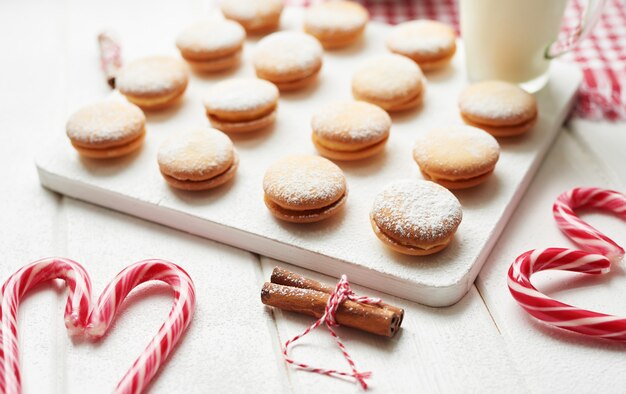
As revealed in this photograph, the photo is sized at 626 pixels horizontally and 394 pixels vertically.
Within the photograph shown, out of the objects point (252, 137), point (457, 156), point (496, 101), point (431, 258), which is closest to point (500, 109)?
point (496, 101)

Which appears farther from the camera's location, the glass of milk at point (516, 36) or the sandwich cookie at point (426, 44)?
the sandwich cookie at point (426, 44)

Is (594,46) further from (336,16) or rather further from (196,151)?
(196,151)

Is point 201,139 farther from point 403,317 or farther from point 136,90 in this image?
point 403,317

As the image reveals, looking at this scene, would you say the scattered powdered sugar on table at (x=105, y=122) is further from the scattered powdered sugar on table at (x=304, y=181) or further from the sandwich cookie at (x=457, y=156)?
the sandwich cookie at (x=457, y=156)

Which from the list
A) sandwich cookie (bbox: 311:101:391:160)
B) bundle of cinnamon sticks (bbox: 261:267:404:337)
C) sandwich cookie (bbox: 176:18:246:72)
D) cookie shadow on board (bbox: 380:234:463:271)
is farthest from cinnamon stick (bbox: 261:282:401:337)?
sandwich cookie (bbox: 176:18:246:72)

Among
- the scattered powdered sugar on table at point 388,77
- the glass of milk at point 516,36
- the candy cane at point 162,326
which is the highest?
the glass of milk at point 516,36

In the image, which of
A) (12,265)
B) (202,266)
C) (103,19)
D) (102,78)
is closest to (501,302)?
(202,266)

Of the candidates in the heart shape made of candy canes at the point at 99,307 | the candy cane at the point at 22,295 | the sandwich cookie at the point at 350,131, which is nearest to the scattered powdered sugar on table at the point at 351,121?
the sandwich cookie at the point at 350,131
